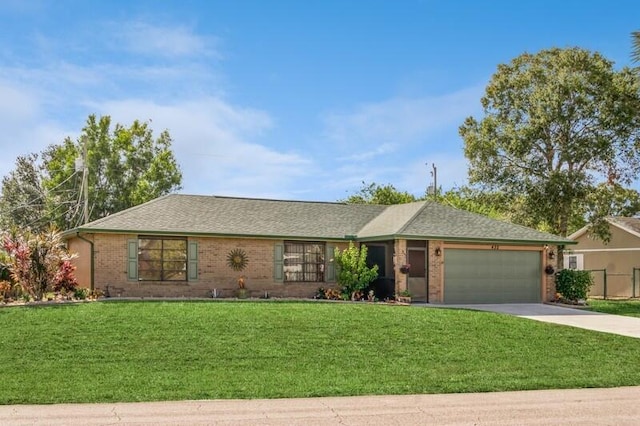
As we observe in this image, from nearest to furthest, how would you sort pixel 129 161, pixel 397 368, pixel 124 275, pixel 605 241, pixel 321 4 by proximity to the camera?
pixel 397 368 → pixel 321 4 → pixel 124 275 → pixel 605 241 → pixel 129 161

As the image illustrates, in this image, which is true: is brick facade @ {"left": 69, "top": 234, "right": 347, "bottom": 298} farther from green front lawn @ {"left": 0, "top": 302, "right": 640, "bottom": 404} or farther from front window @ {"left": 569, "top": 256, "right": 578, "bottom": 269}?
front window @ {"left": 569, "top": 256, "right": 578, "bottom": 269}

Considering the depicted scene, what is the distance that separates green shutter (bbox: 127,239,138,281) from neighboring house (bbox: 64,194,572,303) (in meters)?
0.03

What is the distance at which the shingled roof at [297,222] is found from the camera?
79.1 feet

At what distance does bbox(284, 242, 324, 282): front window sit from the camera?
84.6ft

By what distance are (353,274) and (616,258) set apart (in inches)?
764

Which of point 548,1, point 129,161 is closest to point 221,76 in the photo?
point 548,1

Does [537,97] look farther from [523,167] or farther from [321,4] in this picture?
[321,4]

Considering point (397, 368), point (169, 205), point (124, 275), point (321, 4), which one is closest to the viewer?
point (397, 368)

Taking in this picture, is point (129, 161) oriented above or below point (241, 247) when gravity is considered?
above

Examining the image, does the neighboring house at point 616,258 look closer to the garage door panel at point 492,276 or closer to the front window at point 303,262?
the garage door panel at point 492,276

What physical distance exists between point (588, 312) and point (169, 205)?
1574 centimetres

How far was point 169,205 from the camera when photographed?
2652 cm

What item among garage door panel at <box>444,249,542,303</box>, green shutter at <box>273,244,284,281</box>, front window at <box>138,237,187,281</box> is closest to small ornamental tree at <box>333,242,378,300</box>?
green shutter at <box>273,244,284,281</box>

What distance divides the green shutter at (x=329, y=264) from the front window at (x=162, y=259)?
5.27 m
